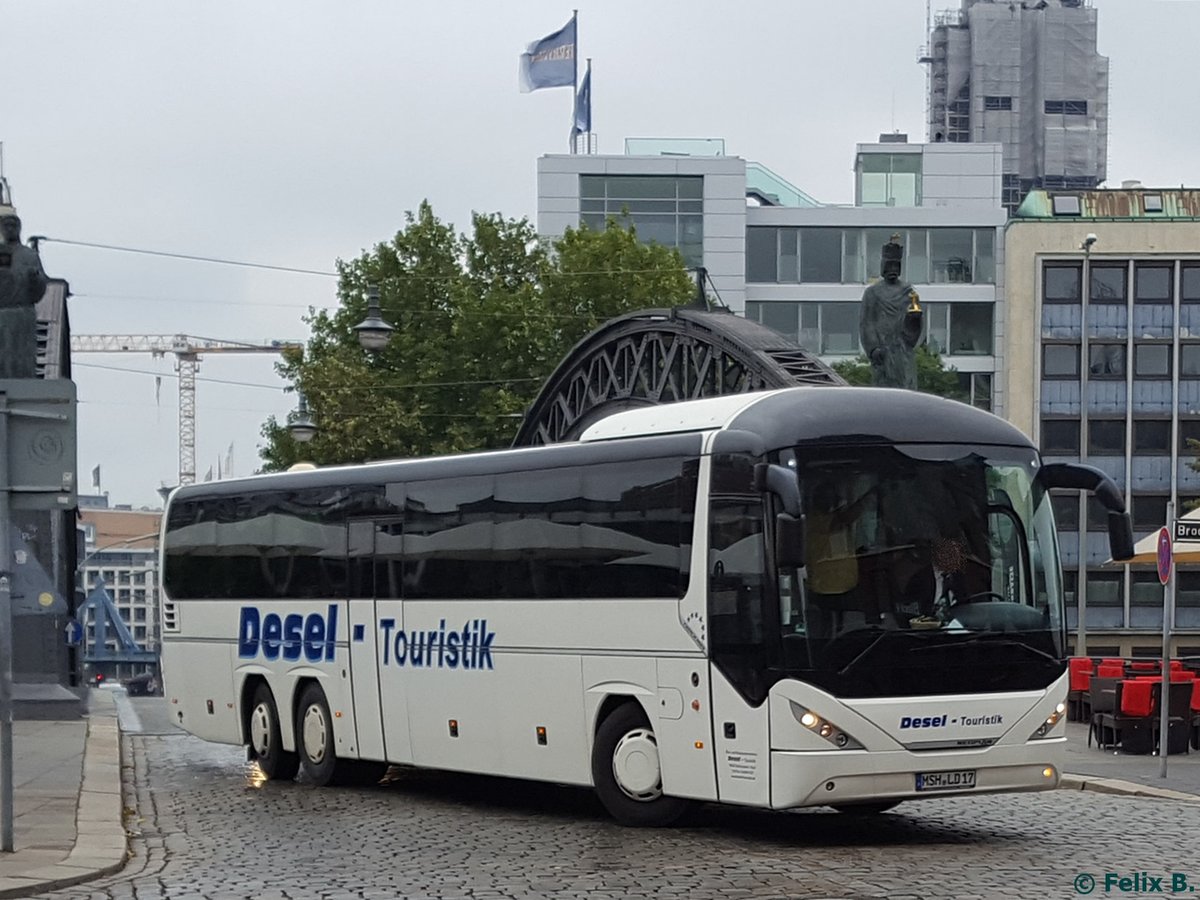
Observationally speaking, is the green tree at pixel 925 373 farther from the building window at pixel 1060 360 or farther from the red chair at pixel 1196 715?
the red chair at pixel 1196 715

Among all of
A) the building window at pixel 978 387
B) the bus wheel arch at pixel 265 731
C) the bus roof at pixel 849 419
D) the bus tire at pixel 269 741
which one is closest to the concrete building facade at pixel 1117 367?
the building window at pixel 978 387

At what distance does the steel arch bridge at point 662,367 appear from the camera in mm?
33406

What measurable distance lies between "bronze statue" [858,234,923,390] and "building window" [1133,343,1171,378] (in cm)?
6123

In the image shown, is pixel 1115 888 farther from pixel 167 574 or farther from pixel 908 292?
pixel 167 574

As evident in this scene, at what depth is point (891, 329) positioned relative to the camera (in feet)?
77.1

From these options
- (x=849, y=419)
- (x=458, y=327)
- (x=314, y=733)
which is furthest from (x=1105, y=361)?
(x=849, y=419)

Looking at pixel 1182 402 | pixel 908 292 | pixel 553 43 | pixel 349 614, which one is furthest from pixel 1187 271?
pixel 349 614

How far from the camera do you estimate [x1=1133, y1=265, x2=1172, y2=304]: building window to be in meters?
82.5

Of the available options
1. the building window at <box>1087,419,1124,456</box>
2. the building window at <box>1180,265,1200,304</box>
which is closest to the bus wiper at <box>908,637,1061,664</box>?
the building window at <box>1087,419,1124,456</box>

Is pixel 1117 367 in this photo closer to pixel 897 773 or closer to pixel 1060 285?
pixel 1060 285

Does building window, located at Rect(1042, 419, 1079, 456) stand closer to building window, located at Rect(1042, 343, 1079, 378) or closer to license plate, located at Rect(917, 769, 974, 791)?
building window, located at Rect(1042, 343, 1079, 378)

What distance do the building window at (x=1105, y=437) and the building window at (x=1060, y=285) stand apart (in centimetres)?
481

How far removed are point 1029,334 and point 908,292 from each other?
60415mm

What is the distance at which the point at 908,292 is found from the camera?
23703mm
